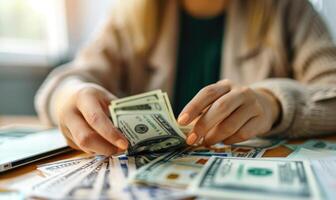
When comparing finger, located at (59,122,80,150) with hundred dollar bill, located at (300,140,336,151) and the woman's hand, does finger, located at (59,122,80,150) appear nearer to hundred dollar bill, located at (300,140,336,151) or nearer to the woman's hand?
the woman's hand

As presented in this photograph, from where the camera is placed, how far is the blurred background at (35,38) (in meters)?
2.01

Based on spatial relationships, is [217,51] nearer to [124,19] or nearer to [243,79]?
[243,79]

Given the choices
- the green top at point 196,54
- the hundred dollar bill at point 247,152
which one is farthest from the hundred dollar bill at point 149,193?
the green top at point 196,54

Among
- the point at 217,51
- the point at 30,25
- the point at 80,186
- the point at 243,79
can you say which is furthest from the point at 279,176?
the point at 30,25

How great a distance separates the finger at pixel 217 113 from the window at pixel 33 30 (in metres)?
1.69

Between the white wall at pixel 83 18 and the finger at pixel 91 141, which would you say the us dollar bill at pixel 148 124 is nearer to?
the finger at pixel 91 141

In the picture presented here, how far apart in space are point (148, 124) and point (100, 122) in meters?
0.07

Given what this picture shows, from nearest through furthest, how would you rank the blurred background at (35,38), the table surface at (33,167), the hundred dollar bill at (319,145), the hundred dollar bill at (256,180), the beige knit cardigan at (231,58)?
the hundred dollar bill at (256,180) → the table surface at (33,167) → the hundred dollar bill at (319,145) → the beige knit cardigan at (231,58) → the blurred background at (35,38)

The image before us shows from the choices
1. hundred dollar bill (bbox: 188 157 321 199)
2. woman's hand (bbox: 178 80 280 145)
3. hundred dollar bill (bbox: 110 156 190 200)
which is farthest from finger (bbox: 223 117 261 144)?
hundred dollar bill (bbox: 110 156 190 200)

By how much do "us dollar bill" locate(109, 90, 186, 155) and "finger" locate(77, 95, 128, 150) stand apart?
18 millimetres

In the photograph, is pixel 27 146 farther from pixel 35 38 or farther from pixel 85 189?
pixel 35 38

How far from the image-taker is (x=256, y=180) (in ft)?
1.35

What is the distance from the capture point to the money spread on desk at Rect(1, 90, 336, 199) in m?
0.39

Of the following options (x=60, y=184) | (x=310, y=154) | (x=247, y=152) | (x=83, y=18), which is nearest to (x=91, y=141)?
(x=60, y=184)
